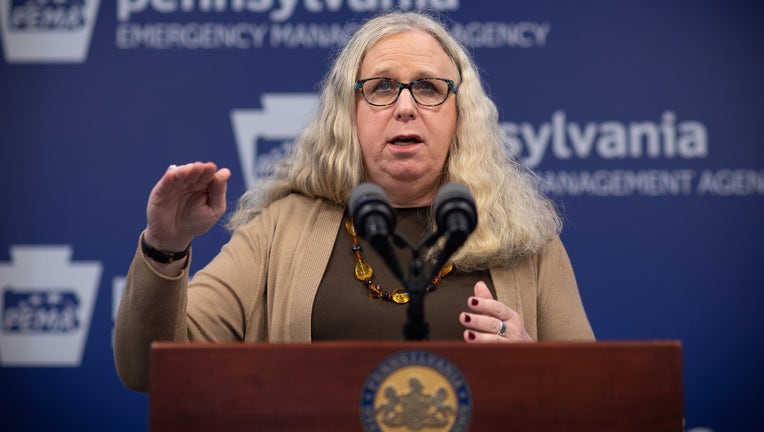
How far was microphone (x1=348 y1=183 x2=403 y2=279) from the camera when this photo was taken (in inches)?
49.6

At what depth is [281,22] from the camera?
10.2 feet

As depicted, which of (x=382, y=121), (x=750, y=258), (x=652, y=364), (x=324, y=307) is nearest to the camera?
(x=652, y=364)

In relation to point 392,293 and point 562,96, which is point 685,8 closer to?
point 562,96

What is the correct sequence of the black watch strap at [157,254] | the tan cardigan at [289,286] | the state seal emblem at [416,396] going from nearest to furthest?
the state seal emblem at [416,396]
the black watch strap at [157,254]
the tan cardigan at [289,286]

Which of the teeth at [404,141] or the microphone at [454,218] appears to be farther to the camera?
the teeth at [404,141]

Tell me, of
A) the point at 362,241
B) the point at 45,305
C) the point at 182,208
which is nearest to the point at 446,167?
the point at 362,241

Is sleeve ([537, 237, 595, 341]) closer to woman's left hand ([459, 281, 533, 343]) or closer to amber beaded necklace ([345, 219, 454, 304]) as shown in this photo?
amber beaded necklace ([345, 219, 454, 304])

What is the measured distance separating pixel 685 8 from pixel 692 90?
0.99ft

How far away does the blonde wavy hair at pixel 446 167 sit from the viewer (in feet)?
6.95

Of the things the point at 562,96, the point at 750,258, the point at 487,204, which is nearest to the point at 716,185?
the point at 750,258

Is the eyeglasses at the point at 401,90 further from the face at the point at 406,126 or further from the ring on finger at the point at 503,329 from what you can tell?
the ring on finger at the point at 503,329

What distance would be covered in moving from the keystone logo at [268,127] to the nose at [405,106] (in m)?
1.05

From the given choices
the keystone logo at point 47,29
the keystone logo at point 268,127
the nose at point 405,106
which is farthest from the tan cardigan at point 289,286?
the keystone logo at point 47,29

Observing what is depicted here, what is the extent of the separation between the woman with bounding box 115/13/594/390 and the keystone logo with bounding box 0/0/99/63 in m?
1.24
